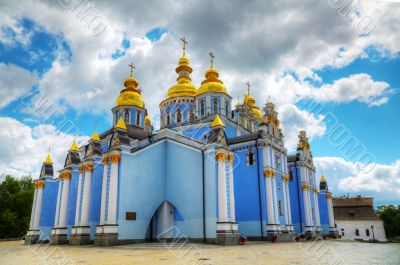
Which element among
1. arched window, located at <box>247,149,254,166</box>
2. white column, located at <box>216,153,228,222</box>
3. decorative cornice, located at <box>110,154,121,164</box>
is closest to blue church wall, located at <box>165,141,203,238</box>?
white column, located at <box>216,153,228,222</box>

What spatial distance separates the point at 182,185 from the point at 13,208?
3036cm

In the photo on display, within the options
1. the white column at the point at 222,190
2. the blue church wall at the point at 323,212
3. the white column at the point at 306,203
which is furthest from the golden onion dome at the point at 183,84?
the blue church wall at the point at 323,212

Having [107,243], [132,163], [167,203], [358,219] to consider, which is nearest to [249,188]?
[167,203]

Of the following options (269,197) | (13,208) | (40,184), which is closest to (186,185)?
(269,197)

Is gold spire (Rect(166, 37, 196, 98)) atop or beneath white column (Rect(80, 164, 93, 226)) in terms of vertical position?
atop

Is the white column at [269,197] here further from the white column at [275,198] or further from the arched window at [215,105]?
the arched window at [215,105]

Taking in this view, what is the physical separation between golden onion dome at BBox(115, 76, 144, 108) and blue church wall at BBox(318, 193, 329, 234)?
72.7 ft

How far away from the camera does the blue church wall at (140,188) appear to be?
19062 mm

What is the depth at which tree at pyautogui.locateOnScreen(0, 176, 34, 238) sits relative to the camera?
38750 mm

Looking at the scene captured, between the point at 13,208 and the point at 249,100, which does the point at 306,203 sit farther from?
the point at 13,208

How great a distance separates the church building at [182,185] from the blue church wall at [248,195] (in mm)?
72

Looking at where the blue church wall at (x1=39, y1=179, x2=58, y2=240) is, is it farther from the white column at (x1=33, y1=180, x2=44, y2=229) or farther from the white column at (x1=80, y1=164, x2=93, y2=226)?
the white column at (x1=80, y1=164, x2=93, y2=226)

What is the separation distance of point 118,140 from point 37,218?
13.5 metres

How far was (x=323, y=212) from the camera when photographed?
3528 cm
